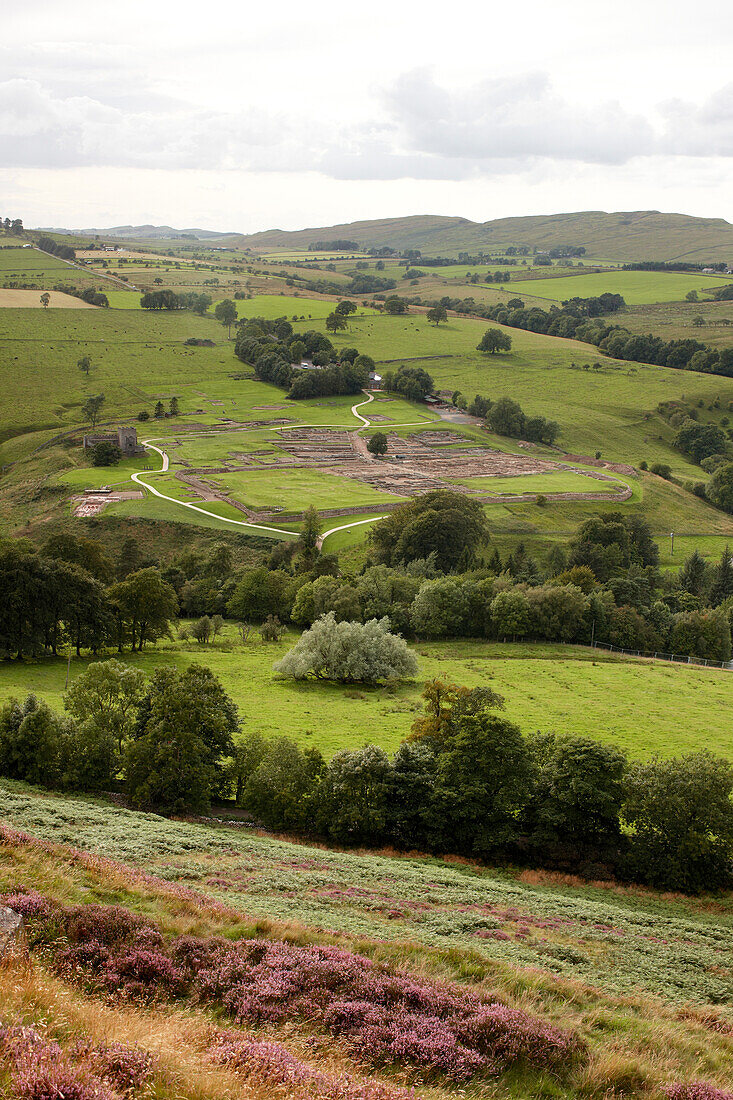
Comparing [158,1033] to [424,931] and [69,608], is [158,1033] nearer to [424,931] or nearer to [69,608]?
[424,931]

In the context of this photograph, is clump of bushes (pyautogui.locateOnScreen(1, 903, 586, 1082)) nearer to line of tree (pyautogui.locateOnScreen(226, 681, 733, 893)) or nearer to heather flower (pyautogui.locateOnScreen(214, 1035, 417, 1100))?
heather flower (pyautogui.locateOnScreen(214, 1035, 417, 1100))

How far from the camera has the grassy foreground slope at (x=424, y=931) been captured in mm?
12945

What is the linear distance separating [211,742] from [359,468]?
9872 centimetres

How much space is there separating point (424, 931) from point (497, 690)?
41086 millimetres

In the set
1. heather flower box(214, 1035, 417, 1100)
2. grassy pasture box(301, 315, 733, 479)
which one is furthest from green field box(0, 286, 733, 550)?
heather flower box(214, 1035, 417, 1100)

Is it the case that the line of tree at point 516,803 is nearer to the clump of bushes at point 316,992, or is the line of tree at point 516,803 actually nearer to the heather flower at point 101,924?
the heather flower at point 101,924

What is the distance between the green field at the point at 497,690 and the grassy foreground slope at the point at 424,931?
59.3 feet

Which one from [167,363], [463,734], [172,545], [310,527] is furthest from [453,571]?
[167,363]

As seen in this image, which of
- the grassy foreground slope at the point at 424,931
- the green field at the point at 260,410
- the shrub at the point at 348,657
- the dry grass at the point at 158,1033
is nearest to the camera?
the dry grass at the point at 158,1033

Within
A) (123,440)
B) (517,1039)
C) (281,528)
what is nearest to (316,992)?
(517,1039)

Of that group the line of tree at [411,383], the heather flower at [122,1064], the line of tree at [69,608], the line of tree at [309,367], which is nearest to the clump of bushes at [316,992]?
the heather flower at [122,1064]

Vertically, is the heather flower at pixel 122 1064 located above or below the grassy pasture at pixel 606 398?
below

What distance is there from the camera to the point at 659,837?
35.4m

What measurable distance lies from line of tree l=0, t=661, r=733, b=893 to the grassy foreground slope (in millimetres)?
2764
